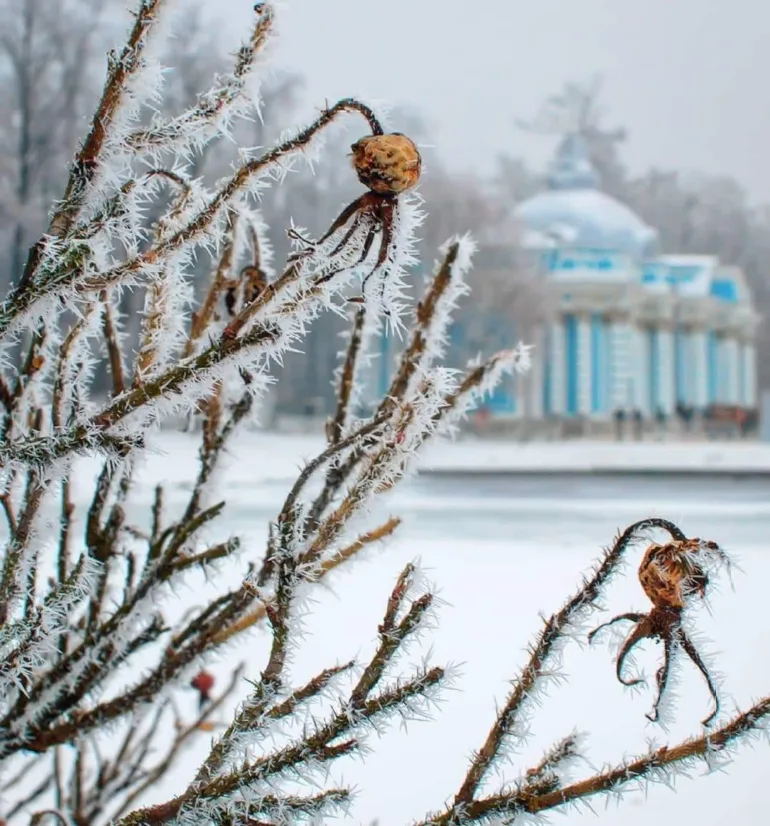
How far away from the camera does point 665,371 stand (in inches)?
928

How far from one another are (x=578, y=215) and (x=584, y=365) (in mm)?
3492

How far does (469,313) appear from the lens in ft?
64.2

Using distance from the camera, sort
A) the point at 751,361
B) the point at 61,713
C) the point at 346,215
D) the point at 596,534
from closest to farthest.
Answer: the point at 346,215, the point at 61,713, the point at 596,534, the point at 751,361

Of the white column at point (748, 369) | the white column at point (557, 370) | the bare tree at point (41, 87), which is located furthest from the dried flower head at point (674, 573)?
the white column at point (748, 369)

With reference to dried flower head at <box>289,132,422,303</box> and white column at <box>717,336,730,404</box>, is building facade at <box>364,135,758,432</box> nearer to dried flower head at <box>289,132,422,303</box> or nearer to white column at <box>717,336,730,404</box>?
white column at <box>717,336,730,404</box>

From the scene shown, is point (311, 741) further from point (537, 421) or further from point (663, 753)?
point (537, 421)

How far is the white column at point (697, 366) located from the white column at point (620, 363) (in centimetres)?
298

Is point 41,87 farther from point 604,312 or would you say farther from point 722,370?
point 722,370

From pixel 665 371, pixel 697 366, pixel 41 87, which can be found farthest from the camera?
pixel 697 366

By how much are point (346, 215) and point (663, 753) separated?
35 centimetres

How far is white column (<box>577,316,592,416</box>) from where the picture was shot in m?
21.6

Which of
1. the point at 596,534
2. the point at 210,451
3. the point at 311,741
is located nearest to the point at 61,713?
the point at 210,451

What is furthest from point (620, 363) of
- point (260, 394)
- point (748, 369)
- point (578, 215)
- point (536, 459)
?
point (260, 394)

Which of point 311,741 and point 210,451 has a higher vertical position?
point 210,451
